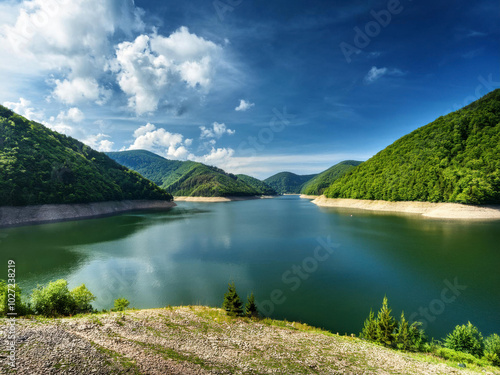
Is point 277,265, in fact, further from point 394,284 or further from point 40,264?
point 40,264

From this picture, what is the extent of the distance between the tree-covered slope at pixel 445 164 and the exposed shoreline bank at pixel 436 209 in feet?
5.76

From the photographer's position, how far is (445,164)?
226ft

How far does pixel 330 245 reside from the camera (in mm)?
32250

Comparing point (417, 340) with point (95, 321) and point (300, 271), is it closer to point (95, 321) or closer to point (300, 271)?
point (300, 271)

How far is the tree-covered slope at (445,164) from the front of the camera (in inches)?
2221

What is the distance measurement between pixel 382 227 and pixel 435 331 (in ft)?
122

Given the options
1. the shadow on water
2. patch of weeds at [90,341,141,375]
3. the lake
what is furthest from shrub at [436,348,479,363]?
the shadow on water

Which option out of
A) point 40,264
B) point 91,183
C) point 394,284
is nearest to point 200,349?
point 394,284

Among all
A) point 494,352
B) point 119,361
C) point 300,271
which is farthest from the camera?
point 300,271

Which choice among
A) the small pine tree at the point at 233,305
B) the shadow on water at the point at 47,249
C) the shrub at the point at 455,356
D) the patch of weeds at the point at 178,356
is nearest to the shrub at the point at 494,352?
the shrub at the point at 455,356

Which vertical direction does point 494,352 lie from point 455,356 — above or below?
above

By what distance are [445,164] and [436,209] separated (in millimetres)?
19715

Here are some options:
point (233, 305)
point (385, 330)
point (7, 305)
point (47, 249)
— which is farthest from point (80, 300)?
point (47, 249)

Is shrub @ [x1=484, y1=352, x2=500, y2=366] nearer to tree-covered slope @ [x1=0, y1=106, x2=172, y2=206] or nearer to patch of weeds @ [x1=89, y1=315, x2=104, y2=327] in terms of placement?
patch of weeds @ [x1=89, y1=315, x2=104, y2=327]
